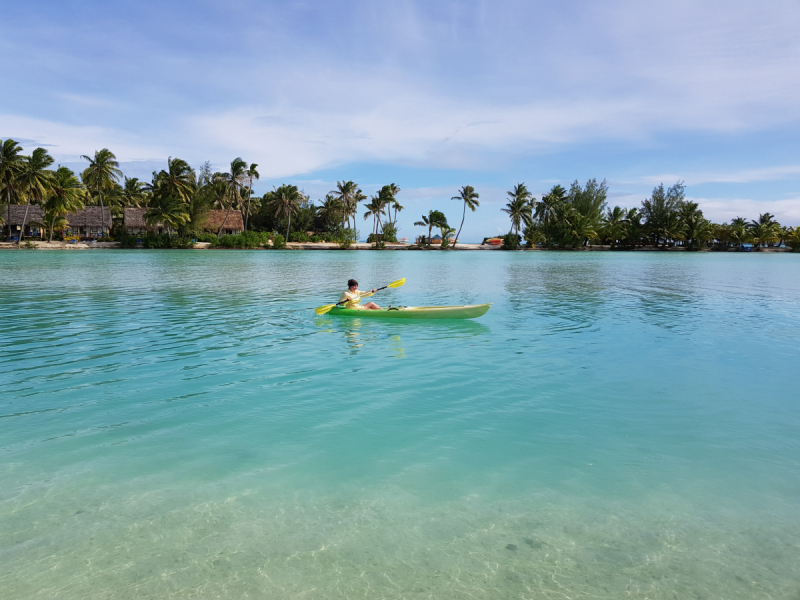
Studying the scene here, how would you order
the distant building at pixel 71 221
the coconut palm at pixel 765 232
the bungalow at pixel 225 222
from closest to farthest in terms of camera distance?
the distant building at pixel 71 221 → the bungalow at pixel 225 222 → the coconut palm at pixel 765 232

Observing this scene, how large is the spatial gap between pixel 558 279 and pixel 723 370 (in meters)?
19.7

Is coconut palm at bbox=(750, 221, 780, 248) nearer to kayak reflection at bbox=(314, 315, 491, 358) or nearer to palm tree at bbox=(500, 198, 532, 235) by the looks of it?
palm tree at bbox=(500, 198, 532, 235)

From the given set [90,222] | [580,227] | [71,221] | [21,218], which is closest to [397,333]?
[90,222]

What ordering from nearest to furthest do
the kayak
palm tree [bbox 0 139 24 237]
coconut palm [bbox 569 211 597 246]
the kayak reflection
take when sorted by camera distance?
the kayak reflection < the kayak < palm tree [bbox 0 139 24 237] < coconut palm [bbox 569 211 597 246]

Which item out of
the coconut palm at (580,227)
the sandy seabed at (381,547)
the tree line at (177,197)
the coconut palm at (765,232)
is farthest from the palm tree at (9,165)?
the coconut palm at (765,232)

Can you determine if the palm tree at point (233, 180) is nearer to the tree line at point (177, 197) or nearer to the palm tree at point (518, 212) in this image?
the tree line at point (177, 197)

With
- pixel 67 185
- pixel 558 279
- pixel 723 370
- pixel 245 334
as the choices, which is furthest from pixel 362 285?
pixel 67 185

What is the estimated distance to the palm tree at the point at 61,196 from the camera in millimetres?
55625

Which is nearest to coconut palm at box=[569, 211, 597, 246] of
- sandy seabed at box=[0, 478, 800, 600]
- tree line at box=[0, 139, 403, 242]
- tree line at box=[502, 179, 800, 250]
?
tree line at box=[502, 179, 800, 250]

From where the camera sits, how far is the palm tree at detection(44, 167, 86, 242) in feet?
182

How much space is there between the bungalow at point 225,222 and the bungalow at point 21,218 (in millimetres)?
19003

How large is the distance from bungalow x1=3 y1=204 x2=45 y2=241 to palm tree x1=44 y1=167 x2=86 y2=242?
3.98 metres

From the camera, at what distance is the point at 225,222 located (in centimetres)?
7269

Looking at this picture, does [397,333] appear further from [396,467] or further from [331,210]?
[331,210]
